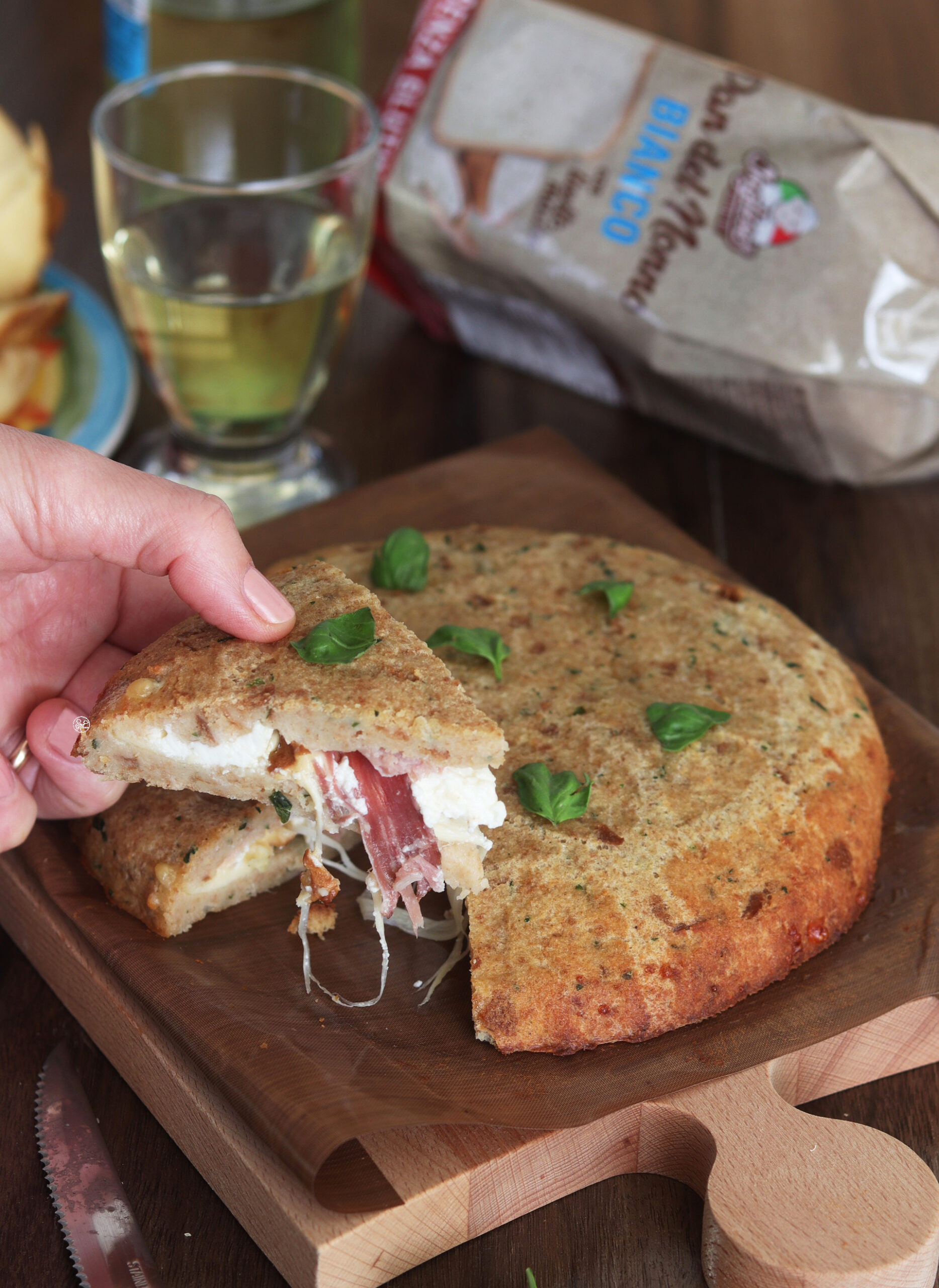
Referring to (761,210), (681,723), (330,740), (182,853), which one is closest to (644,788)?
(681,723)

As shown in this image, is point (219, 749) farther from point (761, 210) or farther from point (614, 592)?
point (761, 210)

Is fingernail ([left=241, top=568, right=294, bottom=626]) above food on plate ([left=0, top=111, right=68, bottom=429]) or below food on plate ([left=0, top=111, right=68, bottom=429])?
above

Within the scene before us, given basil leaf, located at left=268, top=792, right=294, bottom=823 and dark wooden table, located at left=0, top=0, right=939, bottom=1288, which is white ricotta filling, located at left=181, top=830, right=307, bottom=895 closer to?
basil leaf, located at left=268, top=792, right=294, bottom=823

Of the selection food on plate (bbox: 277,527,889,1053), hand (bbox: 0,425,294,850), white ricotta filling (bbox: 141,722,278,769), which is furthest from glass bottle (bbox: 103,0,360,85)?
white ricotta filling (bbox: 141,722,278,769)

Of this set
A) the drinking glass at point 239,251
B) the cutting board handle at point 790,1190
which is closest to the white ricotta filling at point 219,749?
the cutting board handle at point 790,1190

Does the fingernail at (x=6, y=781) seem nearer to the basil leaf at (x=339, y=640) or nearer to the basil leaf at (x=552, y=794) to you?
the basil leaf at (x=339, y=640)
